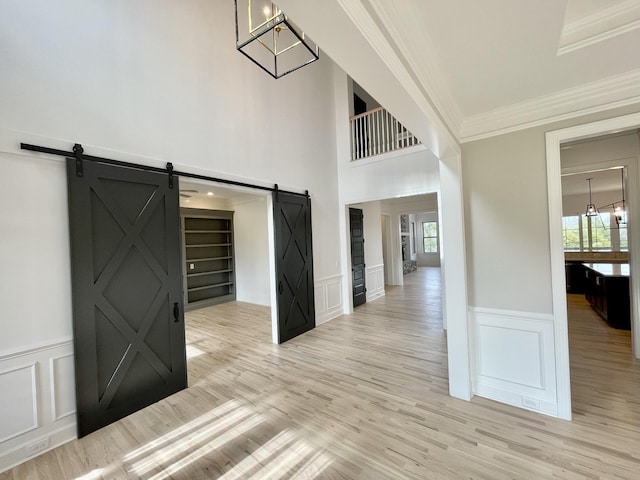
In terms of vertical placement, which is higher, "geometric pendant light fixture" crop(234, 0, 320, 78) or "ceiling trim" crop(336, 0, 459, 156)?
"geometric pendant light fixture" crop(234, 0, 320, 78)

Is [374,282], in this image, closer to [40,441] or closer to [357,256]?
[357,256]

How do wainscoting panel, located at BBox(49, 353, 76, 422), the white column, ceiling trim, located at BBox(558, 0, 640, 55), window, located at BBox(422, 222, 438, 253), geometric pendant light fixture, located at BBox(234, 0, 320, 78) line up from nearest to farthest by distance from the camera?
1. ceiling trim, located at BBox(558, 0, 640, 55)
2. wainscoting panel, located at BBox(49, 353, 76, 422)
3. the white column
4. geometric pendant light fixture, located at BBox(234, 0, 320, 78)
5. window, located at BBox(422, 222, 438, 253)

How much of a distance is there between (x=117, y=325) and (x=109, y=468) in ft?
3.71

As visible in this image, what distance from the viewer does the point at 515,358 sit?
2545mm

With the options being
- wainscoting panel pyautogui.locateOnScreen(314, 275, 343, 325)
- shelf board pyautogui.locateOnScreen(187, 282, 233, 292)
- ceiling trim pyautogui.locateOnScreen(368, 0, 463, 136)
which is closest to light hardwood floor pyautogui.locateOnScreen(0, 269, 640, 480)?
wainscoting panel pyautogui.locateOnScreen(314, 275, 343, 325)

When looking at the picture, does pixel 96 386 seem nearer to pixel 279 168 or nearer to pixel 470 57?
pixel 279 168

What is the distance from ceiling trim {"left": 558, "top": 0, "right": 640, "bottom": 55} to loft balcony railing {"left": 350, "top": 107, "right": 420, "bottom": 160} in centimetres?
328

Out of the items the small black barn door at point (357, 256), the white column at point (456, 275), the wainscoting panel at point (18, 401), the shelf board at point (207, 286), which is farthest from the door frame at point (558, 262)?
the shelf board at point (207, 286)

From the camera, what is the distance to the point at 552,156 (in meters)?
2.33

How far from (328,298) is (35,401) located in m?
4.20

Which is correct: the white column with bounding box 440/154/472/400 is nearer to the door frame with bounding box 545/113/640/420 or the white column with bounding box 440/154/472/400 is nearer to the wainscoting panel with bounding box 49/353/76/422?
the door frame with bounding box 545/113/640/420

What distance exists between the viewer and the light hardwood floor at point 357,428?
6.27 feet

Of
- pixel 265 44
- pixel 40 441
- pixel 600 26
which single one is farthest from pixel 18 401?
pixel 600 26

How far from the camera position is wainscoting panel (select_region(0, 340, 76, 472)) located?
207 cm
